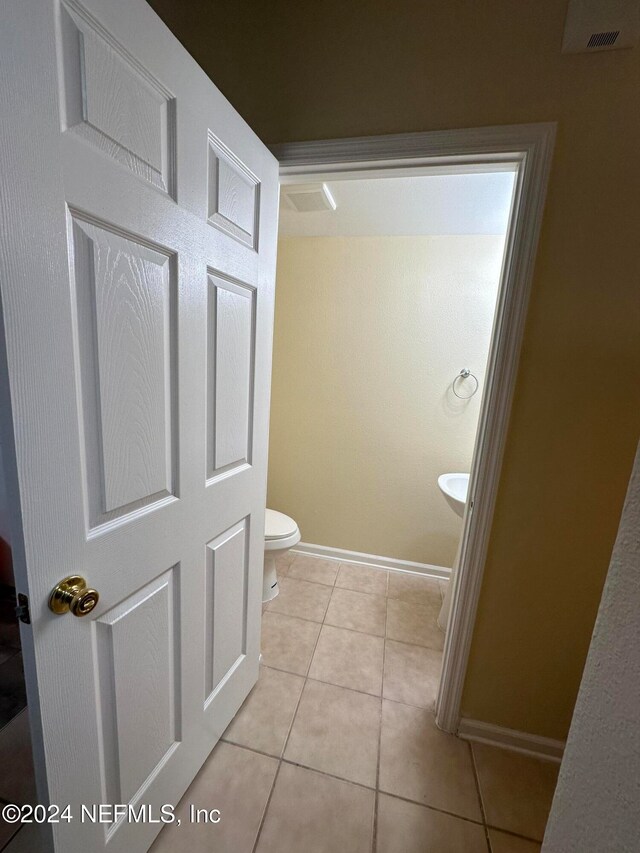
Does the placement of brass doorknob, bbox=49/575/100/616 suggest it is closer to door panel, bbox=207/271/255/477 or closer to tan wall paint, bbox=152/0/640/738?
door panel, bbox=207/271/255/477

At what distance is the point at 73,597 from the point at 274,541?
1.26 metres

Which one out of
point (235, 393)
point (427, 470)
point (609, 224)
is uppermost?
point (609, 224)

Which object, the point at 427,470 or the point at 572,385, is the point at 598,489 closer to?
the point at 572,385

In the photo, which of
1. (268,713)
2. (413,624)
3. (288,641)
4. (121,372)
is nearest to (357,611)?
(413,624)

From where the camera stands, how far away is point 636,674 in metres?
0.39

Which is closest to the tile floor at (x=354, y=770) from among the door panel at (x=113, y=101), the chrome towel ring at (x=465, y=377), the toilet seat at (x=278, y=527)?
the toilet seat at (x=278, y=527)

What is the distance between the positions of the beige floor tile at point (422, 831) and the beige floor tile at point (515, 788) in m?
0.09

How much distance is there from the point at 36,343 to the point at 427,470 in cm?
213

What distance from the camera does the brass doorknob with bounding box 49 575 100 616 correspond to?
2.01 ft

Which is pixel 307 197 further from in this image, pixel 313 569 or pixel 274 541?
A: pixel 313 569

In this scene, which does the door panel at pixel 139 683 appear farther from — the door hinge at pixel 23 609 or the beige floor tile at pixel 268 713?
the beige floor tile at pixel 268 713

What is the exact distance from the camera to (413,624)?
1926 millimetres

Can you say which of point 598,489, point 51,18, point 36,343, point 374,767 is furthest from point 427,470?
point 51,18

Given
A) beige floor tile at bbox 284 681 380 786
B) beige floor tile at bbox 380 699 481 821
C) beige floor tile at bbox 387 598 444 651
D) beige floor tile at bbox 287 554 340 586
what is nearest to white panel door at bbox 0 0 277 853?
beige floor tile at bbox 284 681 380 786
